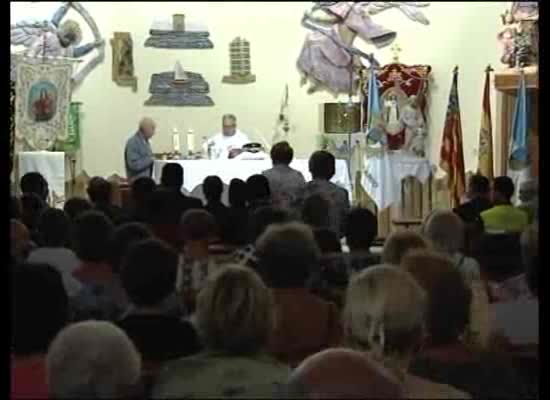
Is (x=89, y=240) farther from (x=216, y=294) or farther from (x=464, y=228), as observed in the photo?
(x=464, y=228)

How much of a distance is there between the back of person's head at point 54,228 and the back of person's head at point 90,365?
0.52 m

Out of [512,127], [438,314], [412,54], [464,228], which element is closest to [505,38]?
[412,54]

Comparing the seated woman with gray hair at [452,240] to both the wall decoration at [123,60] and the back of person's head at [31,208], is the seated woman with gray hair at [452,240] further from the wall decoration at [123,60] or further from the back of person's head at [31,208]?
the wall decoration at [123,60]

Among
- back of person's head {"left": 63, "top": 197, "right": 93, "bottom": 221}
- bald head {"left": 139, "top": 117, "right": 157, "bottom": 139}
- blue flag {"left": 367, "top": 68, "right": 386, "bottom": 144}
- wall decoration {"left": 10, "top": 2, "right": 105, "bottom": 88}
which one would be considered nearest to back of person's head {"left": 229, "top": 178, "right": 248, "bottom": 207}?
back of person's head {"left": 63, "top": 197, "right": 93, "bottom": 221}

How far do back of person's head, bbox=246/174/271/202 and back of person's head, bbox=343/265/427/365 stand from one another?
666mm

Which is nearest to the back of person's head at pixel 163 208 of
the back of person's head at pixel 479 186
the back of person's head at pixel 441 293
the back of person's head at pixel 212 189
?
the back of person's head at pixel 212 189

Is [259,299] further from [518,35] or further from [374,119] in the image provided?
[518,35]

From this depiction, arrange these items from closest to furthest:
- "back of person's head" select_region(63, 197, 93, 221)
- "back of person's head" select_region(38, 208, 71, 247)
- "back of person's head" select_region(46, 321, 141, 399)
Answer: "back of person's head" select_region(46, 321, 141, 399), "back of person's head" select_region(38, 208, 71, 247), "back of person's head" select_region(63, 197, 93, 221)

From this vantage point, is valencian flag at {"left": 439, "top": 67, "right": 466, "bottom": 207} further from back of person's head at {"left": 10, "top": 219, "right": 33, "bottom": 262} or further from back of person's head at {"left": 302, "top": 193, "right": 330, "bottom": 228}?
back of person's head at {"left": 10, "top": 219, "right": 33, "bottom": 262}

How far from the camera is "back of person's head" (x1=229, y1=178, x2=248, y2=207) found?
12.6 ft

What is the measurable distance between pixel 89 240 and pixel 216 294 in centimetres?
58

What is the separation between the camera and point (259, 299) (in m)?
3.25

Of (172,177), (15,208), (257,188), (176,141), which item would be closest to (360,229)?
(257,188)

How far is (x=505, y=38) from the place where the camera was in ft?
25.9
